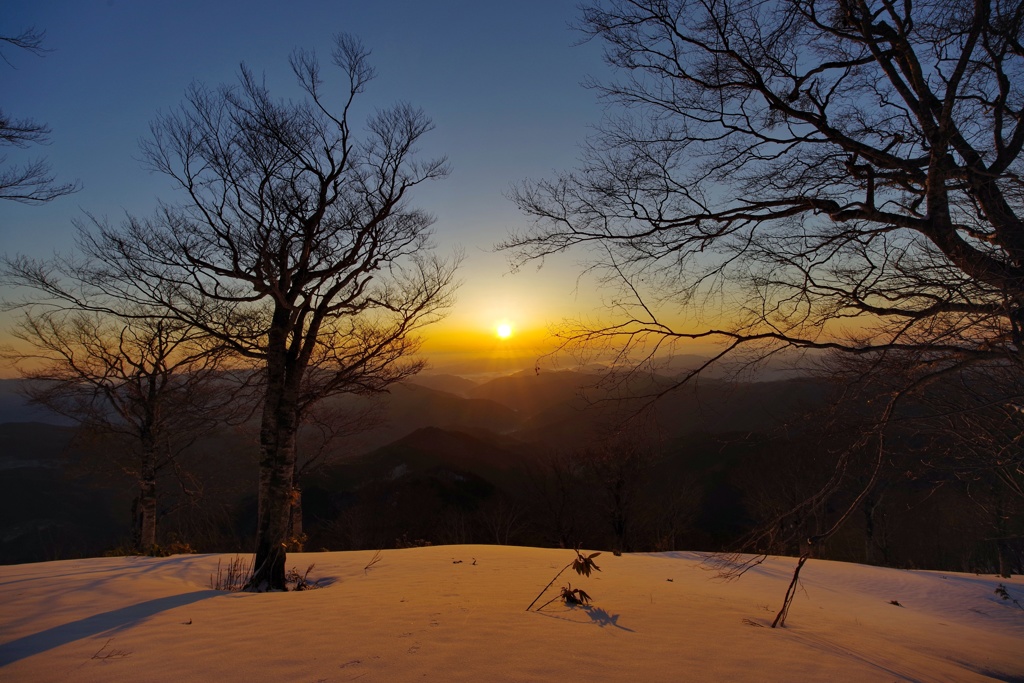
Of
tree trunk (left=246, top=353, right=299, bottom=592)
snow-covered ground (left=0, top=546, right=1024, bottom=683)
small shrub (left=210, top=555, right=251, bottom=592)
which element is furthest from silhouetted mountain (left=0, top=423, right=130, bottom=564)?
snow-covered ground (left=0, top=546, right=1024, bottom=683)

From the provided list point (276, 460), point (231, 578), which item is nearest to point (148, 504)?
point (231, 578)

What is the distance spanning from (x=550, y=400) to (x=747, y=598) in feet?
246

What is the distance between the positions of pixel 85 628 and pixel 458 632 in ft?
9.60

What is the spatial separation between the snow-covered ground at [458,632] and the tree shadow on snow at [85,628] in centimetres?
2

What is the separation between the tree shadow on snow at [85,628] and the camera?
3.21 metres

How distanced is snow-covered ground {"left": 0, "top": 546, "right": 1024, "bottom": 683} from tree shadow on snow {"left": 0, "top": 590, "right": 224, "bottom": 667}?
0.9 inches

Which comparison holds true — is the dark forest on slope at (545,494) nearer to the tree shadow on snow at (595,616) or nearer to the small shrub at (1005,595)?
the tree shadow on snow at (595,616)

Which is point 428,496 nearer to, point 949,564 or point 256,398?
point 256,398

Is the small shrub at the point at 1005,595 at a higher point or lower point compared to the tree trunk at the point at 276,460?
lower

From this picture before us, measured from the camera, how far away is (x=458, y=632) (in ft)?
12.0

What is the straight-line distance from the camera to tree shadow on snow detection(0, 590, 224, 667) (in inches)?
126

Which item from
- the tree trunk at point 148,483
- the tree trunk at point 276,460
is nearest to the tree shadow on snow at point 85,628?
the tree trunk at point 276,460

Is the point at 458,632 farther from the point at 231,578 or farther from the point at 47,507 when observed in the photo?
the point at 47,507

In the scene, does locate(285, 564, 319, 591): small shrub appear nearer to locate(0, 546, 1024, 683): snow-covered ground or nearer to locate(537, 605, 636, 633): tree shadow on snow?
locate(0, 546, 1024, 683): snow-covered ground
